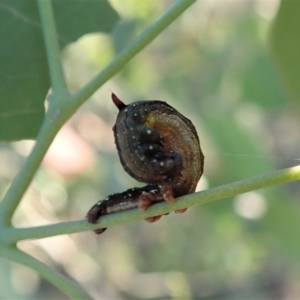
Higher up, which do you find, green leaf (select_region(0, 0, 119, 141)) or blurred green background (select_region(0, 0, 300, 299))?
blurred green background (select_region(0, 0, 300, 299))

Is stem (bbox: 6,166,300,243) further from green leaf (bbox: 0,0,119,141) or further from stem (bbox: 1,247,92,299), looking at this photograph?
green leaf (bbox: 0,0,119,141)

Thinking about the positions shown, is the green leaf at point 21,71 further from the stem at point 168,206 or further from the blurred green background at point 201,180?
the blurred green background at point 201,180

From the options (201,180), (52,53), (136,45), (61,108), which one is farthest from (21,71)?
(201,180)

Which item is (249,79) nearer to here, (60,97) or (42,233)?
(60,97)

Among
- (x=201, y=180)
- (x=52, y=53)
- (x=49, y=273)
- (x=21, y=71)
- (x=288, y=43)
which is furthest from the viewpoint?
(x=201, y=180)

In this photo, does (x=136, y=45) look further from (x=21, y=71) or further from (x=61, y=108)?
(x=21, y=71)

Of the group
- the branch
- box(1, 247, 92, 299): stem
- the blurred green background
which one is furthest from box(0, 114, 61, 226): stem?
the blurred green background

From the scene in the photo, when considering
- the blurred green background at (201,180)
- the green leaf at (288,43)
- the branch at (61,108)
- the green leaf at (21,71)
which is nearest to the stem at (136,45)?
the branch at (61,108)
